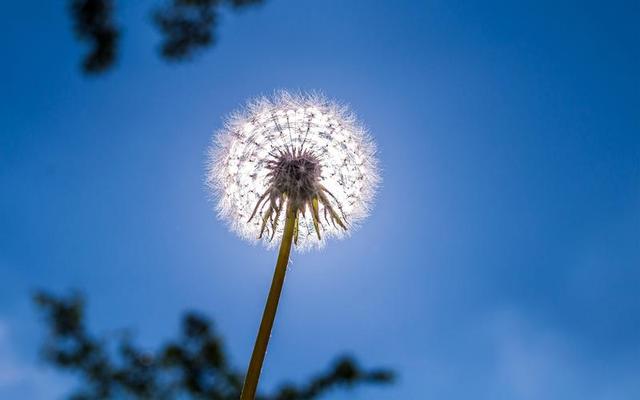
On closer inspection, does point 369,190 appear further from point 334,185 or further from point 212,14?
point 212,14

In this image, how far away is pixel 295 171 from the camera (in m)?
5.54

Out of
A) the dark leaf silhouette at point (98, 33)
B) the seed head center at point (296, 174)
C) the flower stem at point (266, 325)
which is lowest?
the flower stem at point (266, 325)

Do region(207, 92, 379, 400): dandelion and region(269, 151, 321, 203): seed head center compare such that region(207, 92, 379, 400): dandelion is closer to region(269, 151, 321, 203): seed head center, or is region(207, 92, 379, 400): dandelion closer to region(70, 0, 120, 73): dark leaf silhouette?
region(269, 151, 321, 203): seed head center

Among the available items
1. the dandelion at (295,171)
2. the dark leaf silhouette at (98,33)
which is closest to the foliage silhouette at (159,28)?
the dark leaf silhouette at (98,33)

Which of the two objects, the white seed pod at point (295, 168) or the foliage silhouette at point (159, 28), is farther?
the white seed pod at point (295, 168)

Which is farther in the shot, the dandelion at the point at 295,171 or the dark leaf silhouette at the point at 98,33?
the dandelion at the point at 295,171

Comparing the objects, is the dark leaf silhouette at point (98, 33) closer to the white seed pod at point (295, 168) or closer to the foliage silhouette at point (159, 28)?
the foliage silhouette at point (159, 28)

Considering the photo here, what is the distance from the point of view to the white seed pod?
5.55 m

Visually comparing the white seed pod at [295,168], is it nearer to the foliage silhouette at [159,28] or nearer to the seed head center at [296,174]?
the seed head center at [296,174]

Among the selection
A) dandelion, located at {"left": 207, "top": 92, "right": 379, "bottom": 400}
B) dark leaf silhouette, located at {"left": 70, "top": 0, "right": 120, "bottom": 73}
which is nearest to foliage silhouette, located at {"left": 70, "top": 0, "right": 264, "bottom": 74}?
dark leaf silhouette, located at {"left": 70, "top": 0, "right": 120, "bottom": 73}

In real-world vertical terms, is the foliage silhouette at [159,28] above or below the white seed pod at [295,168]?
below

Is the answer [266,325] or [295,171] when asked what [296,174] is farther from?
[266,325]

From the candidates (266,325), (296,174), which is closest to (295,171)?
(296,174)

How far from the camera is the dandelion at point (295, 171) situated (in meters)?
5.34
